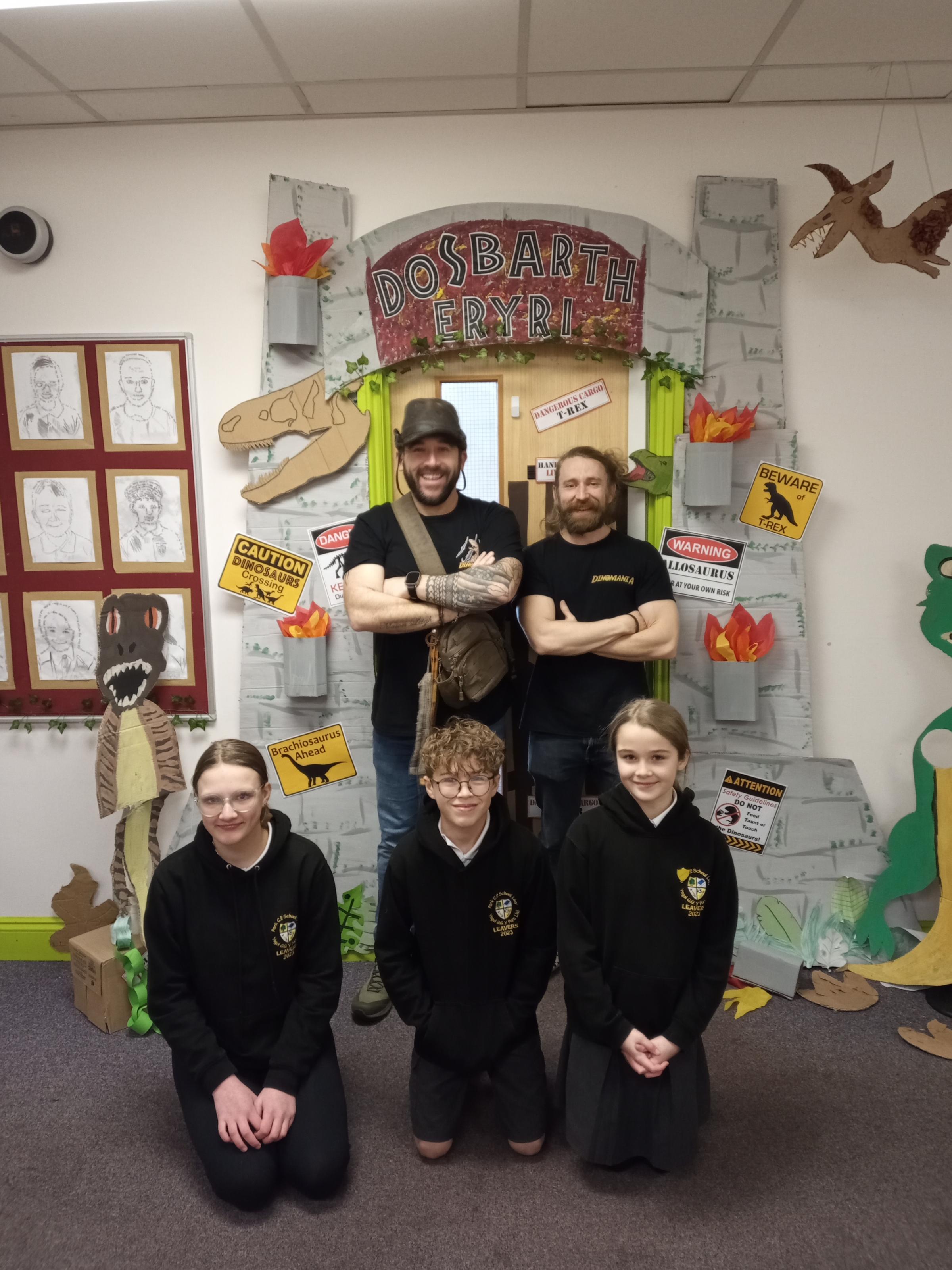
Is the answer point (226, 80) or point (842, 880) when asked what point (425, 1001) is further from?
point (226, 80)

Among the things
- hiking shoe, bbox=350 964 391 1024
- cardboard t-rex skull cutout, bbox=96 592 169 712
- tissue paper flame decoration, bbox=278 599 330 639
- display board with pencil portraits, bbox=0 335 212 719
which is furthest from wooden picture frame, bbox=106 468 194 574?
hiking shoe, bbox=350 964 391 1024

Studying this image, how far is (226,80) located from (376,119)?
44 cm

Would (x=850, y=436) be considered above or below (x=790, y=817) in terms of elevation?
above

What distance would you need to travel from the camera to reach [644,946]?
1725 millimetres

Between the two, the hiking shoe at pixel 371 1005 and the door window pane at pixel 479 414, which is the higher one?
the door window pane at pixel 479 414

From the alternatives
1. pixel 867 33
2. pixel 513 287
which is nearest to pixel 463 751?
pixel 513 287

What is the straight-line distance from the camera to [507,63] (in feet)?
7.27

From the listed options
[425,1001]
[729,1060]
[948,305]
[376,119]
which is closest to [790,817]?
[729,1060]

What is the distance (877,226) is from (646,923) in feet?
6.53

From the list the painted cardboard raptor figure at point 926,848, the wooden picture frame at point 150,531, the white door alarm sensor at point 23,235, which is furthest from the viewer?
the wooden picture frame at point 150,531

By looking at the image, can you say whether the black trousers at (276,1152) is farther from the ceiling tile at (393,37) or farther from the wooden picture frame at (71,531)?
the ceiling tile at (393,37)

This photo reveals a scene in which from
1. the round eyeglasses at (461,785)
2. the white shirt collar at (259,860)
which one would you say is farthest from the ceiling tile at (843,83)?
the white shirt collar at (259,860)

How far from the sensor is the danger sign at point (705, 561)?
2.57 meters

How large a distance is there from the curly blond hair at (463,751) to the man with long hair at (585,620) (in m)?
0.47
